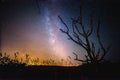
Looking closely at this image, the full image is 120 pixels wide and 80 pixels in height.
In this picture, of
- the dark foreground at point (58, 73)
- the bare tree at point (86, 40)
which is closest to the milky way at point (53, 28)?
the bare tree at point (86, 40)

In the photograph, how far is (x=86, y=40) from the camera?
13.3 m

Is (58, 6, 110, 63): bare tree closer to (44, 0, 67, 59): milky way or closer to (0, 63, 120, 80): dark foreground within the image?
(44, 0, 67, 59): milky way

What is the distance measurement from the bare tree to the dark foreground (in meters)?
1.53

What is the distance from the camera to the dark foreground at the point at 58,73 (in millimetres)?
10547

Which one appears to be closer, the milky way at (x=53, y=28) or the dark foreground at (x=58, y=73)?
the dark foreground at (x=58, y=73)

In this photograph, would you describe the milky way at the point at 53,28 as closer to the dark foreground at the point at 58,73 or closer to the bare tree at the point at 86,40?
the bare tree at the point at 86,40

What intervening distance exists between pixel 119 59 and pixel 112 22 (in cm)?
169

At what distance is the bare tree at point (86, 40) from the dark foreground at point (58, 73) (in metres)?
1.53

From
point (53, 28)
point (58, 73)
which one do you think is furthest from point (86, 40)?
point (58, 73)

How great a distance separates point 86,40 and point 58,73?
119 inches

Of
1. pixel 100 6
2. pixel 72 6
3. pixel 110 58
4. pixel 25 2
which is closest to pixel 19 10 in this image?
pixel 25 2

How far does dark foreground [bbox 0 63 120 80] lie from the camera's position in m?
10.5

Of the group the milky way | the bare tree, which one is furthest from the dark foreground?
the milky way

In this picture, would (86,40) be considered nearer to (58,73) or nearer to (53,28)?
(53,28)
